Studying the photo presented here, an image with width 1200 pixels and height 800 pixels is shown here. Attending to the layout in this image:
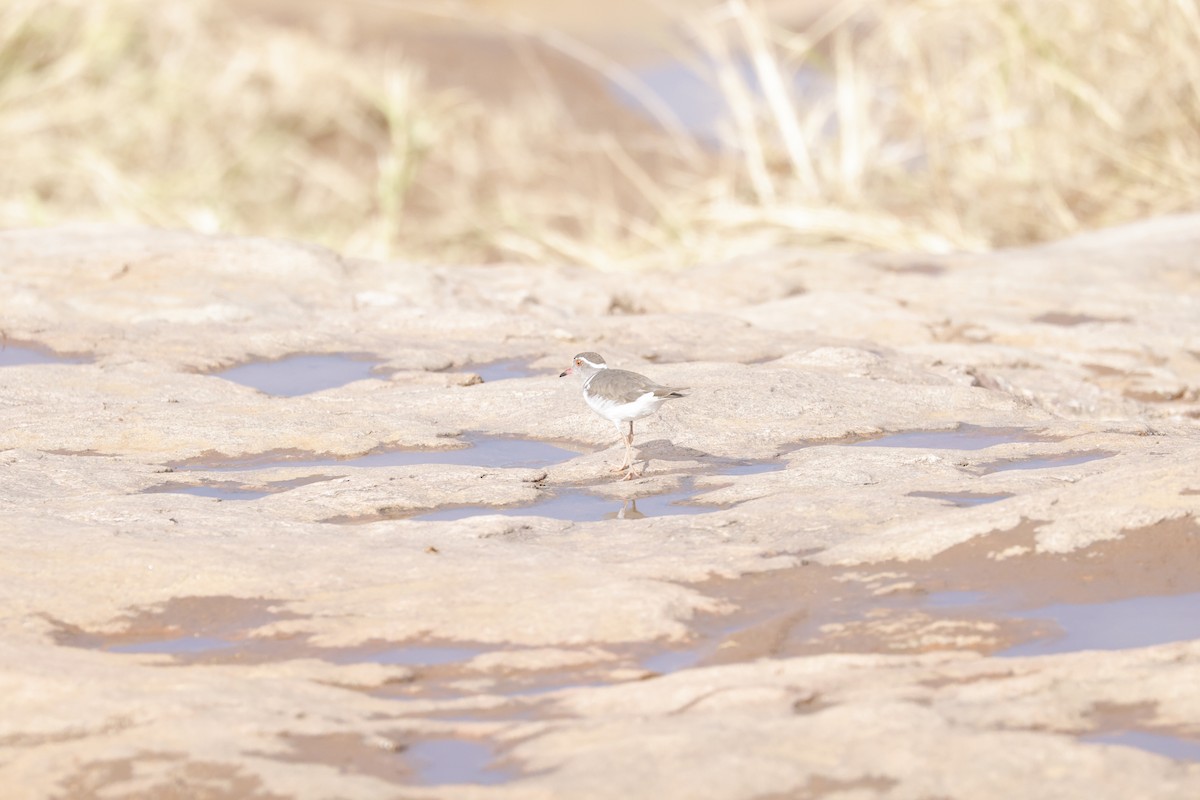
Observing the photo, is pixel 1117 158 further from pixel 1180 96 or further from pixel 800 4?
pixel 800 4

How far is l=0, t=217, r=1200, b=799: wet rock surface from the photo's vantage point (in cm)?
249

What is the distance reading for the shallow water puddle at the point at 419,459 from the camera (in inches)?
168

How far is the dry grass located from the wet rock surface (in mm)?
2676

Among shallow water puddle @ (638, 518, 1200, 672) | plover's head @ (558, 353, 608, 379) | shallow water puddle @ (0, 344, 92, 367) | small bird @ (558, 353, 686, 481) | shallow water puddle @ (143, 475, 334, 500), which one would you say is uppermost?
shallow water puddle @ (0, 344, 92, 367)

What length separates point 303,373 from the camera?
5215mm

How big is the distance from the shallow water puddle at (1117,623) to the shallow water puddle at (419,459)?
Answer: 1.68 meters

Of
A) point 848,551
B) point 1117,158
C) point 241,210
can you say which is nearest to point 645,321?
point 848,551

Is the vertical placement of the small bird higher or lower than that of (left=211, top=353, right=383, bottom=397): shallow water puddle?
lower

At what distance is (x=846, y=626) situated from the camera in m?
3.01

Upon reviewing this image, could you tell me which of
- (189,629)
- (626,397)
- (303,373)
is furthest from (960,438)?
(189,629)

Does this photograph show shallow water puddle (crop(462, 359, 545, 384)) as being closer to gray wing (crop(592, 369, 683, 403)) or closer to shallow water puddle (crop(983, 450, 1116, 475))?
gray wing (crop(592, 369, 683, 403))

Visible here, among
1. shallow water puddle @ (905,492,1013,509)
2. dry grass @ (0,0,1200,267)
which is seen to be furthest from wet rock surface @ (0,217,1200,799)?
dry grass @ (0,0,1200,267)

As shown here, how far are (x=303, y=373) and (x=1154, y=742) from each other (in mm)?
3326

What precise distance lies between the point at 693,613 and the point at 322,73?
1347cm
